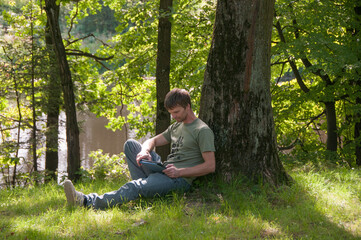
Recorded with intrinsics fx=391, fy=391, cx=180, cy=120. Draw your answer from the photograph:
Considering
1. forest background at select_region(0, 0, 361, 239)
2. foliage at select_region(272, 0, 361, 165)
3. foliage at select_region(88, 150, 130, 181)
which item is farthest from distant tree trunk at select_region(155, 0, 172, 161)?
foliage at select_region(272, 0, 361, 165)

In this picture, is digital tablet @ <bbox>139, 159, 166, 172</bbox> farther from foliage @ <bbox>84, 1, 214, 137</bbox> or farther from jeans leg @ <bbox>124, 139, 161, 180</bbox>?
foliage @ <bbox>84, 1, 214, 137</bbox>

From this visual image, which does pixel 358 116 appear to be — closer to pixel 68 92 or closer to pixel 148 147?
pixel 68 92

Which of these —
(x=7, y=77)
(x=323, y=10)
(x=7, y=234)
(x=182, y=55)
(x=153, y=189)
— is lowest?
(x=7, y=234)

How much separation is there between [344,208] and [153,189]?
6.68 feet

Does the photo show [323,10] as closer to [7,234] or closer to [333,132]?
[333,132]

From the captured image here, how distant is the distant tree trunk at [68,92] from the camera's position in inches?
315

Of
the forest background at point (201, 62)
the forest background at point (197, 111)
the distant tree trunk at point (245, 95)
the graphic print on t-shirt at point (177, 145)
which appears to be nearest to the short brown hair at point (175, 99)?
the graphic print on t-shirt at point (177, 145)

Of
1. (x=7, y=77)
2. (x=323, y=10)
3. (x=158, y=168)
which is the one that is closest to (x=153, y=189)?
(x=158, y=168)

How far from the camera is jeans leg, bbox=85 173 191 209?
14.0 ft

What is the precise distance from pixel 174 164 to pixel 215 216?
3.17 feet

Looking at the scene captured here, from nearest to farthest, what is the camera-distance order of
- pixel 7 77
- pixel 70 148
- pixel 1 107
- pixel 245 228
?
pixel 245 228 < pixel 70 148 < pixel 7 77 < pixel 1 107

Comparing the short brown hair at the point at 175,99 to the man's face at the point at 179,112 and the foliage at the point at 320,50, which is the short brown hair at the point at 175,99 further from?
the foliage at the point at 320,50

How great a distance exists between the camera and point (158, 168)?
4.45 m

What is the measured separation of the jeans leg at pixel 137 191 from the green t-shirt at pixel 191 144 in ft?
0.82
